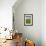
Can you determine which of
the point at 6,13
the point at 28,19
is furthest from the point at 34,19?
the point at 6,13

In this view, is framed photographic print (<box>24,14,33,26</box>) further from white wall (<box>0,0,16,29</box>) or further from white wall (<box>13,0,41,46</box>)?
white wall (<box>0,0,16,29</box>)

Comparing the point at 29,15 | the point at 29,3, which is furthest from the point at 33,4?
the point at 29,15

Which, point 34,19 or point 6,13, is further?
point 34,19

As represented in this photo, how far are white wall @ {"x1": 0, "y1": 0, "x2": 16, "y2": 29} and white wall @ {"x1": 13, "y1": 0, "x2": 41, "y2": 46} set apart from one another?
1234 mm

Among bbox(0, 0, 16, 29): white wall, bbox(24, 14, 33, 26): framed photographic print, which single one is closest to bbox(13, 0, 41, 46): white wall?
bbox(24, 14, 33, 26): framed photographic print

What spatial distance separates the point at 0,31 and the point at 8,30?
36 cm

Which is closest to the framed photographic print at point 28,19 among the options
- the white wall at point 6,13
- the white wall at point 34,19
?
the white wall at point 34,19

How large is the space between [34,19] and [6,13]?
177 centimetres

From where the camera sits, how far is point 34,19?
5.93m

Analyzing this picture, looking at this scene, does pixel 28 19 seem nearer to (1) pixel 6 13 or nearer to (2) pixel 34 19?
(2) pixel 34 19

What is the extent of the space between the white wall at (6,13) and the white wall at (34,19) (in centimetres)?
123

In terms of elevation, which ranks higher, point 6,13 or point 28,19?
point 6,13

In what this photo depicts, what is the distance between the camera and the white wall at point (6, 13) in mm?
4664

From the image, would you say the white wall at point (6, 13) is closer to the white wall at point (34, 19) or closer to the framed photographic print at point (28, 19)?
the white wall at point (34, 19)
